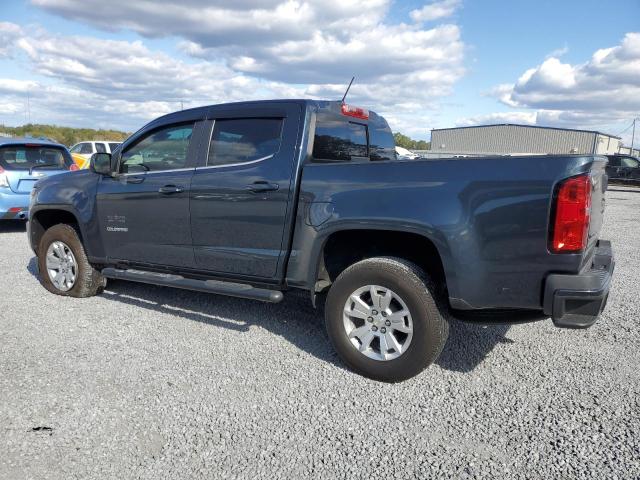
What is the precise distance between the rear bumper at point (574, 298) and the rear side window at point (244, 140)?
2.18 m

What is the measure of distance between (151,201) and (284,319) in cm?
160

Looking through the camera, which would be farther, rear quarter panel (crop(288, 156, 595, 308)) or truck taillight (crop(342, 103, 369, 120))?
truck taillight (crop(342, 103, 369, 120))

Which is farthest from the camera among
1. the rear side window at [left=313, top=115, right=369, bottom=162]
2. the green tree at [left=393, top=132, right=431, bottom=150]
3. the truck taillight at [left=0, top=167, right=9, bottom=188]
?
the green tree at [left=393, top=132, right=431, bottom=150]

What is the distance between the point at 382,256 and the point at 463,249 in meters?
0.71

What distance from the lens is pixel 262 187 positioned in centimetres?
391

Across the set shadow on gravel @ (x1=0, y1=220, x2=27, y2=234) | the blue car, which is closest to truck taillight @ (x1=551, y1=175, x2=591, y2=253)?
the blue car

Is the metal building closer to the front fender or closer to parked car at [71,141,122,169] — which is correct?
parked car at [71,141,122,169]

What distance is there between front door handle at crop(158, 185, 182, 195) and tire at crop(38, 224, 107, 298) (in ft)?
4.73

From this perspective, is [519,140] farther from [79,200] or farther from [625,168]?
[79,200]

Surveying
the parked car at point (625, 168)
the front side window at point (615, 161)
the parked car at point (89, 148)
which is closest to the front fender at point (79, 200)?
the parked car at point (89, 148)

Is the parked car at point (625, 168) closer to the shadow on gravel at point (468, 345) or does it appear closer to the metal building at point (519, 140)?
the metal building at point (519, 140)

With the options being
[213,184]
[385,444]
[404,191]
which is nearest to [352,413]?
[385,444]

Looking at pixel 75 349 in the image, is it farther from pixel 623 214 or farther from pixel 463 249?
pixel 623 214

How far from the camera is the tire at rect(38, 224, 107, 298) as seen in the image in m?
5.30
